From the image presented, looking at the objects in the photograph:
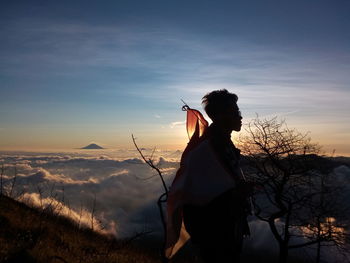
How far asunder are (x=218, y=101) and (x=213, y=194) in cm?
106

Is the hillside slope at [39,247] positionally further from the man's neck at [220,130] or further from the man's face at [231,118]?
the man's face at [231,118]

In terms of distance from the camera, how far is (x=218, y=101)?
3.88 meters

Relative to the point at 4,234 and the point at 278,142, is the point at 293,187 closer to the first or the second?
the point at 278,142

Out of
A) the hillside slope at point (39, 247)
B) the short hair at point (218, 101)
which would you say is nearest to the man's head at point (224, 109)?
the short hair at point (218, 101)

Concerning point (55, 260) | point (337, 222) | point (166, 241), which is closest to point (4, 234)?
point (55, 260)

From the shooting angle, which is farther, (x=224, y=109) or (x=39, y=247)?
(x=39, y=247)

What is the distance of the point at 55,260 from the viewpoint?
7.96 meters

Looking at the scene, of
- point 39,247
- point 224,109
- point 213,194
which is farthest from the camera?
point 39,247

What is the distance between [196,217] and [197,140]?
884 mm

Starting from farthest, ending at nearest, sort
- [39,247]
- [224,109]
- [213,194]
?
[39,247] < [224,109] < [213,194]

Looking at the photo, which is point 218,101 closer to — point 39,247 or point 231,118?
point 231,118

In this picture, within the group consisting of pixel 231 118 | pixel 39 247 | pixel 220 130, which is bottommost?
pixel 39 247

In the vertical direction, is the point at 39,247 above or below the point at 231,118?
below

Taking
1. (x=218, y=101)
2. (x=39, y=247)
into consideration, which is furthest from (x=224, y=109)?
(x=39, y=247)
